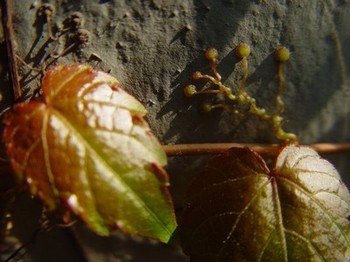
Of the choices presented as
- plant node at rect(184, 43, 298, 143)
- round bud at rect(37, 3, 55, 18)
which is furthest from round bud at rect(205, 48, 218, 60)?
round bud at rect(37, 3, 55, 18)

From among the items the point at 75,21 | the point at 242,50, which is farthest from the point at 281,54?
the point at 75,21

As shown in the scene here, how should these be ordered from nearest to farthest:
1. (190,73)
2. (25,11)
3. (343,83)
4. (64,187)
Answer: (64,187) < (25,11) < (190,73) < (343,83)

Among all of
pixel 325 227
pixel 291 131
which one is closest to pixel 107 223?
pixel 325 227

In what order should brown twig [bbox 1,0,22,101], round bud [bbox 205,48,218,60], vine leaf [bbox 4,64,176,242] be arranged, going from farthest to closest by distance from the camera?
round bud [bbox 205,48,218,60] < brown twig [bbox 1,0,22,101] < vine leaf [bbox 4,64,176,242]

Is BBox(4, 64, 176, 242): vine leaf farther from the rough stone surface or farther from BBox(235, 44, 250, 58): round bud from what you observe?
BBox(235, 44, 250, 58): round bud

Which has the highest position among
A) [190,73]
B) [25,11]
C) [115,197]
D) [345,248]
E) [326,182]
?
[25,11]

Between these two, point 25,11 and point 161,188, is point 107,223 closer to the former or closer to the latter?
point 161,188
